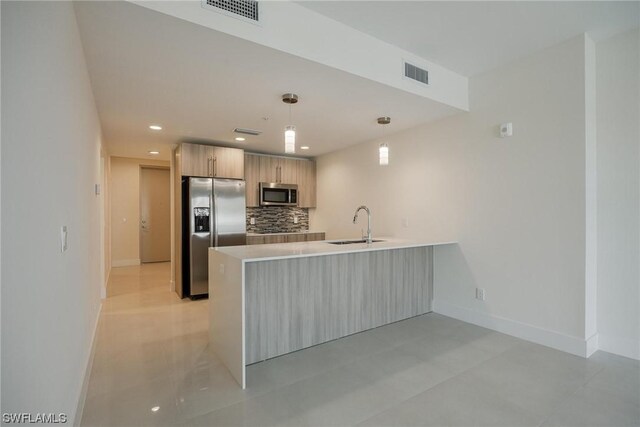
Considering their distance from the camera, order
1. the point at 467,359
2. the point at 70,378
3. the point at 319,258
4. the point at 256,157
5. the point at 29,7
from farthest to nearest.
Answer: the point at 256,157
the point at 319,258
the point at 467,359
the point at 70,378
the point at 29,7

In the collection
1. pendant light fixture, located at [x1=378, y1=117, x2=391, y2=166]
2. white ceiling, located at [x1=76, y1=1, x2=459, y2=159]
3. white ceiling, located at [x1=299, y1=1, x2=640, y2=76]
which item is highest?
white ceiling, located at [x1=299, y1=1, x2=640, y2=76]

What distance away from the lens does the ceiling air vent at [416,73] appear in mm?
2938

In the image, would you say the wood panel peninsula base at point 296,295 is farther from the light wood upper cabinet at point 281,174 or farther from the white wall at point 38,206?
the light wood upper cabinet at point 281,174

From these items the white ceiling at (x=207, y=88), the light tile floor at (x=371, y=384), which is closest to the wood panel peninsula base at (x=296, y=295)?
the light tile floor at (x=371, y=384)

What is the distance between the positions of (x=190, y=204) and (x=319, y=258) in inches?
95.6

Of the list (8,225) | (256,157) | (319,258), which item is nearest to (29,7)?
(8,225)

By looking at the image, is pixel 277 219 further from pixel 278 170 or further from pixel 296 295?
pixel 296 295

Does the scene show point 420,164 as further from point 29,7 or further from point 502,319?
point 29,7

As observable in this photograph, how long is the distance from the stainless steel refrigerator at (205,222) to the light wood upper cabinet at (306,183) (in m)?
1.41

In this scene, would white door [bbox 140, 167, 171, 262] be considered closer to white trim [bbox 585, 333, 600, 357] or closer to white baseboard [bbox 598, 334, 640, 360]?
white trim [bbox 585, 333, 600, 357]

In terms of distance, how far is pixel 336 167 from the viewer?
5.65 meters

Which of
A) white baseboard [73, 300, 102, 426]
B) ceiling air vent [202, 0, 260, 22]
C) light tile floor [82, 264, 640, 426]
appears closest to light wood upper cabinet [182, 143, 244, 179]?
light tile floor [82, 264, 640, 426]

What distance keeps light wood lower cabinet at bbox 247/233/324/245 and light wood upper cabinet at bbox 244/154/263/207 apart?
0.71 m

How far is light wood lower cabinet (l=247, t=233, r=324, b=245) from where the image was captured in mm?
5145
